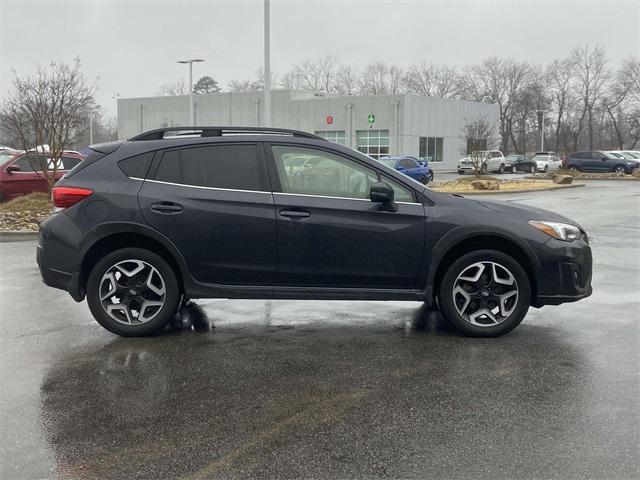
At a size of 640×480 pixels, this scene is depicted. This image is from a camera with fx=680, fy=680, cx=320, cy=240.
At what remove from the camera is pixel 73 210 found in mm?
5816

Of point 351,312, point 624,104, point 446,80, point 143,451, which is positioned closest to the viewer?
point 143,451

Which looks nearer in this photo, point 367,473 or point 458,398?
point 367,473

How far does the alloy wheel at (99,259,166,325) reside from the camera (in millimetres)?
5781

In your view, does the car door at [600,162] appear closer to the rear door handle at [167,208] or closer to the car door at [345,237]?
the car door at [345,237]

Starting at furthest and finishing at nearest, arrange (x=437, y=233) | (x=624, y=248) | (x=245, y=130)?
(x=624, y=248)
(x=245, y=130)
(x=437, y=233)

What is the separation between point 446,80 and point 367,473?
350 ft

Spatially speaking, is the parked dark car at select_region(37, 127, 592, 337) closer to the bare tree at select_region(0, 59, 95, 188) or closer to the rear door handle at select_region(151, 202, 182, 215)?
the rear door handle at select_region(151, 202, 182, 215)

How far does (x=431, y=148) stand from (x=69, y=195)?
5581 centimetres

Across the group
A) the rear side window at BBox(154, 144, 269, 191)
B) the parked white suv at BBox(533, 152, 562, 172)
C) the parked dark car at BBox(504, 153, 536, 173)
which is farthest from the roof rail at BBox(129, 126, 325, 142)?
the parked white suv at BBox(533, 152, 562, 172)

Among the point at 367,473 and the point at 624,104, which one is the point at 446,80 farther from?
the point at 367,473

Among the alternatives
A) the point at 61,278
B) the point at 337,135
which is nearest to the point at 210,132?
the point at 61,278

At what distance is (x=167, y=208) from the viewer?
5.74m

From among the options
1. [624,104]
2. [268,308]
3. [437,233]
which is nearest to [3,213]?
[268,308]

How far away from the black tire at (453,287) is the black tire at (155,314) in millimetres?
2303
